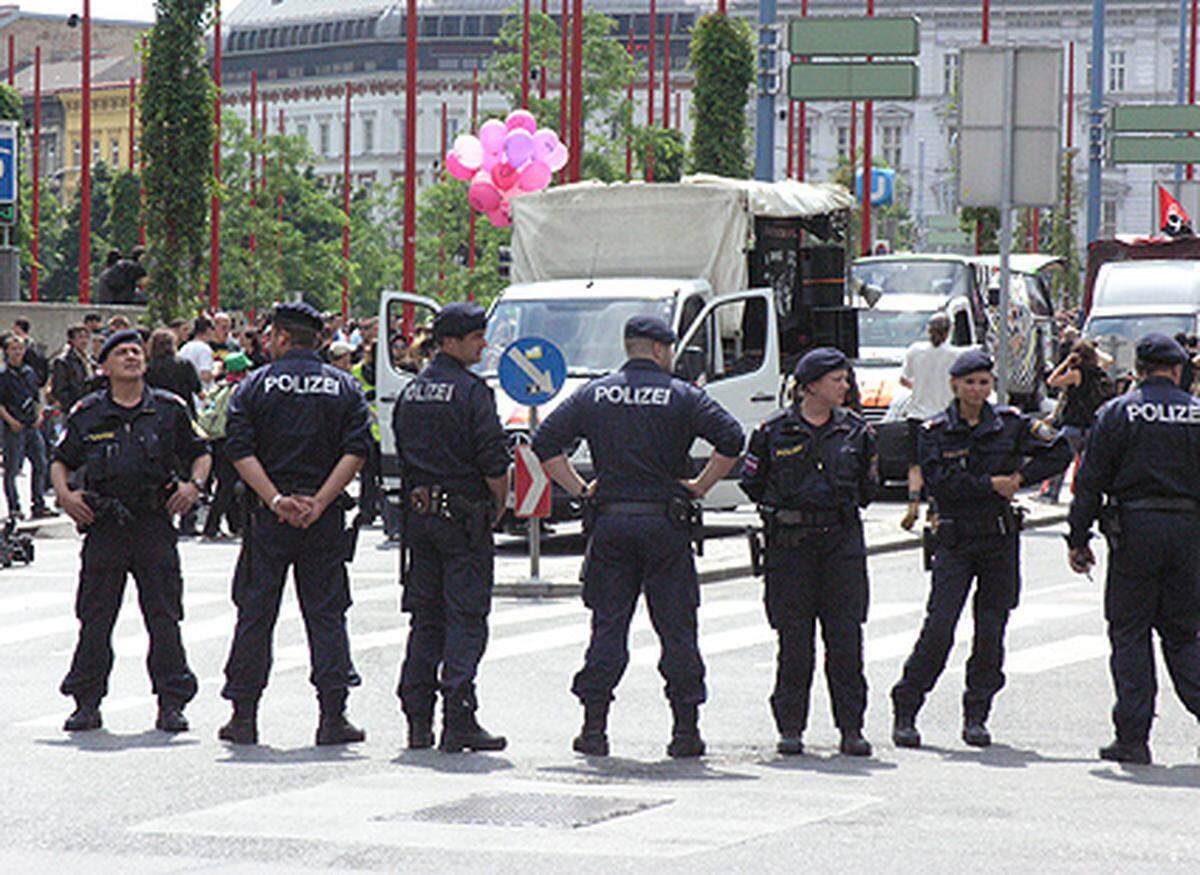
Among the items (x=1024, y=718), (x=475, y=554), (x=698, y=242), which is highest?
(x=698, y=242)

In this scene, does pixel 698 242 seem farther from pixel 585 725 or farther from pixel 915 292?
pixel 585 725

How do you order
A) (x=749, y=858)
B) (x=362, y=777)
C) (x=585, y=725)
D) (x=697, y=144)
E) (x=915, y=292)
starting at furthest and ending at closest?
(x=697, y=144)
(x=915, y=292)
(x=585, y=725)
(x=362, y=777)
(x=749, y=858)

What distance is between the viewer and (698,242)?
76.8ft

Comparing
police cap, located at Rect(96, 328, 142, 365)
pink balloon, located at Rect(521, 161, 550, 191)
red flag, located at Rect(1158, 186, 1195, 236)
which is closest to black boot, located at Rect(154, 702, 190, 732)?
police cap, located at Rect(96, 328, 142, 365)

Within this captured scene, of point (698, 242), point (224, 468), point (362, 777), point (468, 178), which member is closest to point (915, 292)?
point (468, 178)

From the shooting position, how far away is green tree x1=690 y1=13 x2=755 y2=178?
1767 inches

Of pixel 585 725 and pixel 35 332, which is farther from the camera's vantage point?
pixel 35 332

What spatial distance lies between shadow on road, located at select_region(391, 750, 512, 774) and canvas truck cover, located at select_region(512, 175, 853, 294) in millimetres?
12901

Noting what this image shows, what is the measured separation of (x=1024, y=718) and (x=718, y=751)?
193 cm

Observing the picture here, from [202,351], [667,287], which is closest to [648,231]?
[667,287]

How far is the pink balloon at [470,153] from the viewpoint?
32.1 m

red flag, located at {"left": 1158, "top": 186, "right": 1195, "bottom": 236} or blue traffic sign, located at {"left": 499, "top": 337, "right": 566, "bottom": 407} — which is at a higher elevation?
red flag, located at {"left": 1158, "top": 186, "right": 1195, "bottom": 236}

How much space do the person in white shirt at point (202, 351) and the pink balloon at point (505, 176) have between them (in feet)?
25.8

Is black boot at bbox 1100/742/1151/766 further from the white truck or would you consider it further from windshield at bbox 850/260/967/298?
windshield at bbox 850/260/967/298
